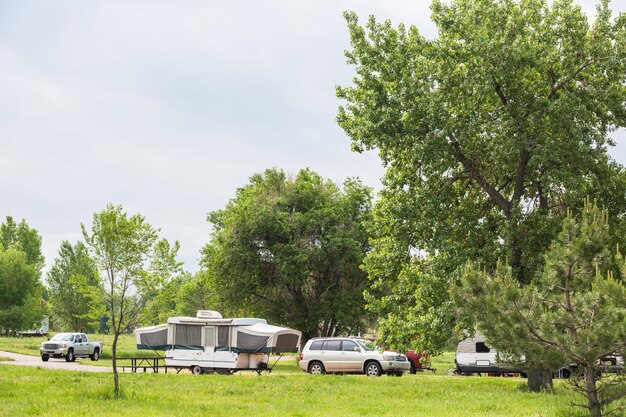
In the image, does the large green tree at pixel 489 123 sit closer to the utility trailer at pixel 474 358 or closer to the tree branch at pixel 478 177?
the tree branch at pixel 478 177

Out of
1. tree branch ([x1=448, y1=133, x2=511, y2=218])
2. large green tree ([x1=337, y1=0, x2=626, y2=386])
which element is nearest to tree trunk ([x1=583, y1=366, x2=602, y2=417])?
large green tree ([x1=337, y1=0, x2=626, y2=386])

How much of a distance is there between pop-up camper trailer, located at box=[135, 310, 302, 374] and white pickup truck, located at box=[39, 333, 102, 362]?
1069 cm

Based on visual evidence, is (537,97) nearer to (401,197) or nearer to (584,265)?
(401,197)

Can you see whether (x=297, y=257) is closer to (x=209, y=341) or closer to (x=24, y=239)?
(x=209, y=341)

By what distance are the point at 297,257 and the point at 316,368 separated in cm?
1031

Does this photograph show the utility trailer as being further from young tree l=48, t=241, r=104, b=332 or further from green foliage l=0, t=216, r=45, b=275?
green foliage l=0, t=216, r=45, b=275

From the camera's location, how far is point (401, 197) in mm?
27359

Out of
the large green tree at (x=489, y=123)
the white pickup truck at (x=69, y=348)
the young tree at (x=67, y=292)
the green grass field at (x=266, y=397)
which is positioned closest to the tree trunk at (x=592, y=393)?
the green grass field at (x=266, y=397)

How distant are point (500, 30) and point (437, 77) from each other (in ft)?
8.34

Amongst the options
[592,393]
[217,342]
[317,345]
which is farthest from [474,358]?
[592,393]

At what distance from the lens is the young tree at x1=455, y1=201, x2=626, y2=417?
40.9 ft

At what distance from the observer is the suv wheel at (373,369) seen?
32.9 metres

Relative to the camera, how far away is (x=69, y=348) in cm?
4450

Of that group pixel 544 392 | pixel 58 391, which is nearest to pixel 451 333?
pixel 544 392
